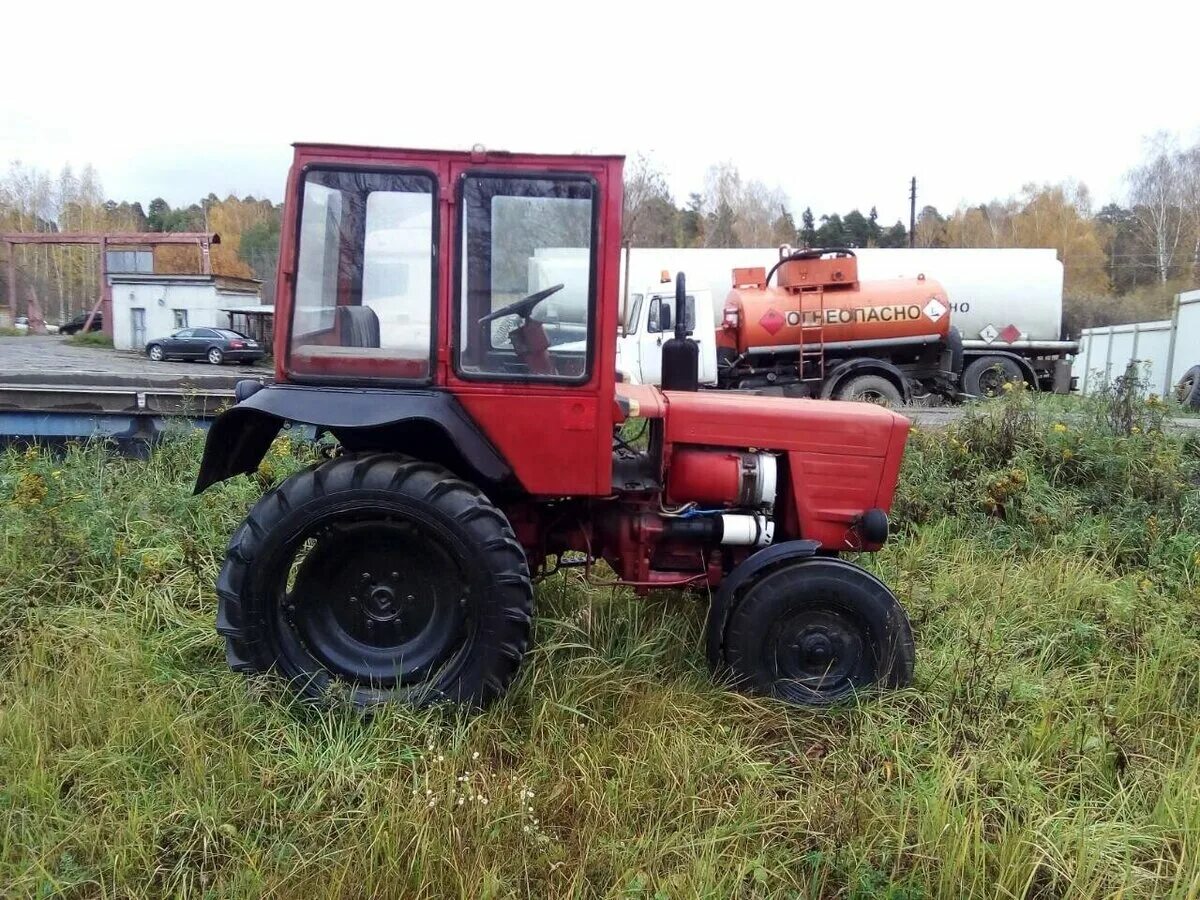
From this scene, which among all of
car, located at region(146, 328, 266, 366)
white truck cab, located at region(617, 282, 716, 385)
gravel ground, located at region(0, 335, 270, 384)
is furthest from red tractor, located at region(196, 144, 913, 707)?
car, located at region(146, 328, 266, 366)

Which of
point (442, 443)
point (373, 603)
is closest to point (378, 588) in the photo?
point (373, 603)

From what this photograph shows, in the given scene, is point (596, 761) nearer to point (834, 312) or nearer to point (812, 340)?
point (812, 340)

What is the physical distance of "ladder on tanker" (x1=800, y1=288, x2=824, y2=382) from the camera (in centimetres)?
1227

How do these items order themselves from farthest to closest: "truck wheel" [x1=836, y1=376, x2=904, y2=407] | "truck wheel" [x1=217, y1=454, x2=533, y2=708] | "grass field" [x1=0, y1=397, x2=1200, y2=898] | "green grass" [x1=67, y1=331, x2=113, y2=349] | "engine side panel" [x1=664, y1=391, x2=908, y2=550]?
1. "green grass" [x1=67, y1=331, x2=113, y2=349]
2. "truck wheel" [x1=836, y1=376, x2=904, y2=407]
3. "engine side panel" [x1=664, y1=391, x2=908, y2=550]
4. "truck wheel" [x1=217, y1=454, x2=533, y2=708]
5. "grass field" [x1=0, y1=397, x2=1200, y2=898]

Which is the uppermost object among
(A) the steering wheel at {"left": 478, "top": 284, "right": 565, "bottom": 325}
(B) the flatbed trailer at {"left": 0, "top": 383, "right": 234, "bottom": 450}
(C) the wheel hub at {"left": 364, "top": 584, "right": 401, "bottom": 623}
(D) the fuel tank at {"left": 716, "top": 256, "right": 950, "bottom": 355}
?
(D) the fuel tank at {"left": 716, "top": 256, "right": 950, "bottom": 355}

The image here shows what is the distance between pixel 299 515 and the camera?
3.13 m

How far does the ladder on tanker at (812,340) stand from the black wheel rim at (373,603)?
985 cm

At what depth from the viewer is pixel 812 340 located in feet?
40.4

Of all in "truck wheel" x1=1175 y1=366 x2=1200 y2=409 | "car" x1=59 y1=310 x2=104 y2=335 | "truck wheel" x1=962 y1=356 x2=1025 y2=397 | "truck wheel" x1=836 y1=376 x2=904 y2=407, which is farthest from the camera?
"car" x1=59 y1=310 x2=104 y2=335

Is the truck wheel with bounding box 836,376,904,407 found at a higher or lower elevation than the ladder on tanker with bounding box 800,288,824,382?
lower

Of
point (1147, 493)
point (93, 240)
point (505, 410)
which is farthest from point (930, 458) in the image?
point (93, 240)

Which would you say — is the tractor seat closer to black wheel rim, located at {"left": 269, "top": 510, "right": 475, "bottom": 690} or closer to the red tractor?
the red tractor

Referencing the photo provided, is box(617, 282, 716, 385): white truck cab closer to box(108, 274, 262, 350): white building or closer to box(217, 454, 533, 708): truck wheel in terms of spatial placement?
box(217, 454, 533, 708): truck wheel

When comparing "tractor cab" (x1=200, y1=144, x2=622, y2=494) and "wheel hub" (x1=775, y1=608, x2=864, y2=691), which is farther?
"wheel hub" (x1=775, y1=608, x2=864, y2=691)
